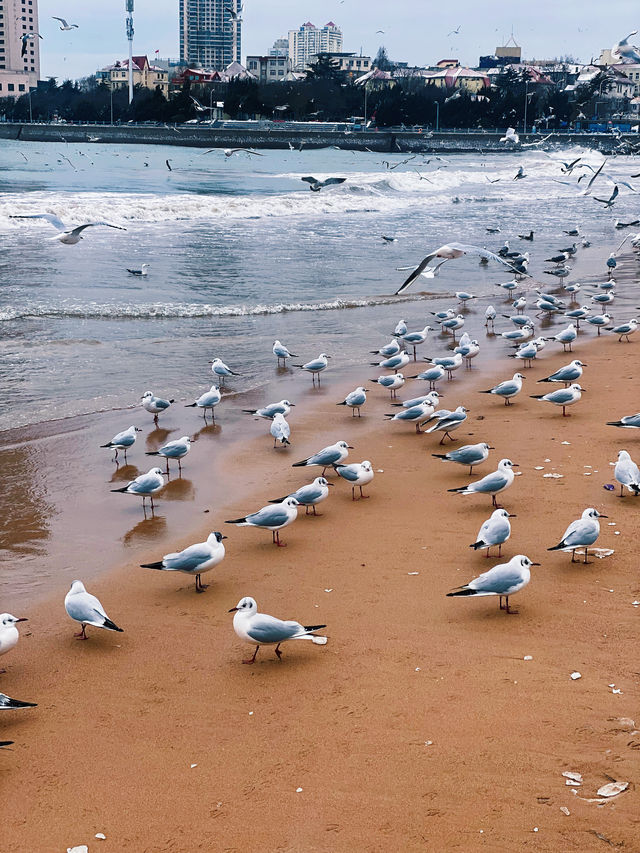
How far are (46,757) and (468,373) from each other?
311 inches

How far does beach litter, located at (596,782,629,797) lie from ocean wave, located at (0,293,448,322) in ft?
39.2

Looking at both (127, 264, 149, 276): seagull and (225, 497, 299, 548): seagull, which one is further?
(127, 264, 149, 276): seagull

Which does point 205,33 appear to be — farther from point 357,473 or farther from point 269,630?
point 269,630

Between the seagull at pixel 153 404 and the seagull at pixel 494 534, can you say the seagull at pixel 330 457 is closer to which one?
the seagull at pixel 494 534

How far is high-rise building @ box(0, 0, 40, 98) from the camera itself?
121312mm

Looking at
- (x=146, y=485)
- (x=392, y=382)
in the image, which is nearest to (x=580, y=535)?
(x=146, y=485)

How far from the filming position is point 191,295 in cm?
1667

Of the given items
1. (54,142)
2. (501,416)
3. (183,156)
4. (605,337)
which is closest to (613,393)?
(501,416)

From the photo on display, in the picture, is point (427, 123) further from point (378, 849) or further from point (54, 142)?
point (378, 849)

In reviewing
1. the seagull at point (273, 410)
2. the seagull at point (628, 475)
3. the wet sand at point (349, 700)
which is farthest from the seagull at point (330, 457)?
the seagull at point (628, 475)

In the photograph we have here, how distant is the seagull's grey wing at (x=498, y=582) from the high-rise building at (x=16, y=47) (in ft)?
417

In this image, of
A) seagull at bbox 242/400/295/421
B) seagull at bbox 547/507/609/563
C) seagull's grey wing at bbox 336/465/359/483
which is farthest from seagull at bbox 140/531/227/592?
seagull at bbox 242/400/295/421

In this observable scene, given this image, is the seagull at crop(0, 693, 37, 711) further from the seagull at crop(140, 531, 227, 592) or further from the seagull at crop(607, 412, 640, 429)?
the seagull at crop(607, 412, 640, 429)

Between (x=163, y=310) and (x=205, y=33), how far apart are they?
16986cm
